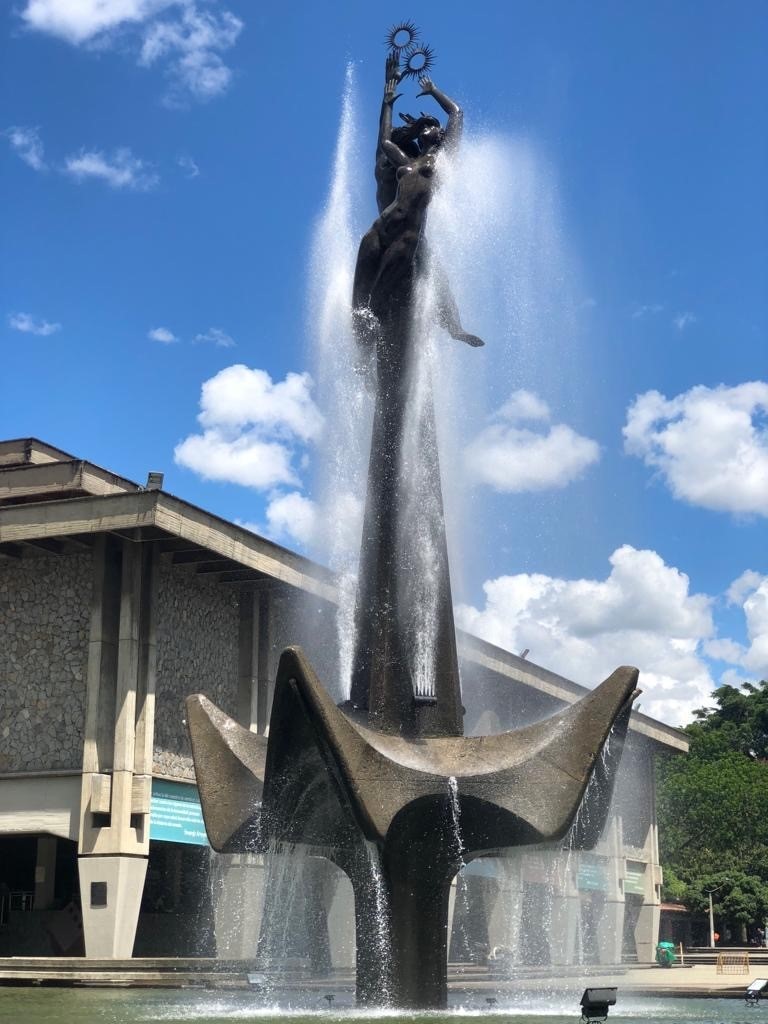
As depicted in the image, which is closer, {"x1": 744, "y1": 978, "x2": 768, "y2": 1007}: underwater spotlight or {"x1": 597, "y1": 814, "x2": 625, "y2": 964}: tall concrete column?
{"x1": 744, "y1": 978, "x2": 768, "y2": 1007}: underwater spotlight

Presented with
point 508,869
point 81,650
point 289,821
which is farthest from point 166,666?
point 289,821

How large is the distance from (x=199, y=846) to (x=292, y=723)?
17.8 m

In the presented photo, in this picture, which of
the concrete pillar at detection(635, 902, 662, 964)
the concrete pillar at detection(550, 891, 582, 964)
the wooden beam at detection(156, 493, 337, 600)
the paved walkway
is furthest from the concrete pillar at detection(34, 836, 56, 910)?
the concrete pillar at detection(635, 902, 662, 964)

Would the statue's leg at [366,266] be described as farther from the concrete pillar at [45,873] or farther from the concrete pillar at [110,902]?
the concrete pillar at [45,873]

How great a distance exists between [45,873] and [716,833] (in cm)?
3345

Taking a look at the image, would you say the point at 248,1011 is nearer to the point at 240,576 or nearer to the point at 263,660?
the point at 240,576

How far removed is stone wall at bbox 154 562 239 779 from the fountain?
46.5ft

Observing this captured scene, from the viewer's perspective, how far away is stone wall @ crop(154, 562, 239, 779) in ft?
84.2

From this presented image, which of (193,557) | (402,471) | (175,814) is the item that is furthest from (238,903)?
(402,471)

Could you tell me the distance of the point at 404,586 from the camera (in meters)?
11.7

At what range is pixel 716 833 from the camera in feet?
176

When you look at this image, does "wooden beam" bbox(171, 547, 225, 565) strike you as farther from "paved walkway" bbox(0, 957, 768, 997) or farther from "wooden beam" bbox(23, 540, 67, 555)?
"paved walkway" bbox(0, 957, 768, 997)

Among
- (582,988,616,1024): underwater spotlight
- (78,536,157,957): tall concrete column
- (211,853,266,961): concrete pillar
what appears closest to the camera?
(582,988,616,1024): underwater spotlight

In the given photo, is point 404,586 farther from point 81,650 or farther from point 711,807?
point 711,807
